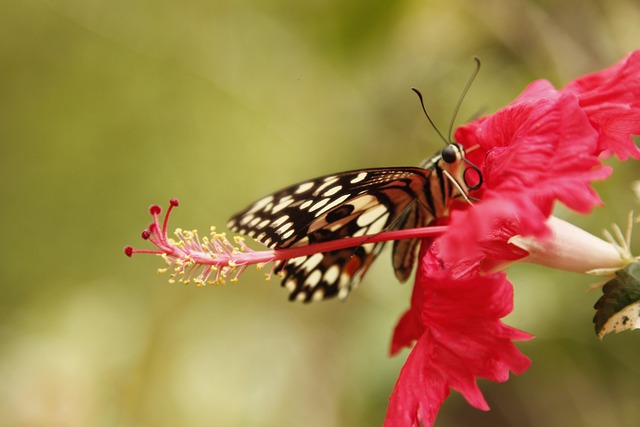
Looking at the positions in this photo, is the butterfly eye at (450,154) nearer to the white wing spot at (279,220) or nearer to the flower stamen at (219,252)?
the flower stamen at (219,252)

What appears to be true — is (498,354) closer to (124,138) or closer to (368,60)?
(368,60)

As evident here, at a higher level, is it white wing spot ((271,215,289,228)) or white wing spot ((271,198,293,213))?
white wing spot ((271,198,293,213))

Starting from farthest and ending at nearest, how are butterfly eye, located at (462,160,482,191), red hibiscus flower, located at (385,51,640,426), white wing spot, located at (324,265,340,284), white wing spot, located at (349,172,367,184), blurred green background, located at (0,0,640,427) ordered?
1. blurred green background, located at (0,0,640,427)
2. white wing spot, located at (324,265,340,284)
3. butterfly eye, located at (462,160,482,191)
4. white wing spot, located at (349,172,367,184)
5. red hibiscus flower, located at (385,51,640,426)

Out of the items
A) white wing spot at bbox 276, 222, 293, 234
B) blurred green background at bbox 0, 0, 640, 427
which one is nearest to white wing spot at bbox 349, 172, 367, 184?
white wing spot at bbox 276, 222, 293, 234

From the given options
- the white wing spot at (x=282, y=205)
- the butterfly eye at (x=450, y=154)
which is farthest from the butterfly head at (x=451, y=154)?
the white wing spot at (x=282, y=205)

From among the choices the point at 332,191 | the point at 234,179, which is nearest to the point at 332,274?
the point at 332,191

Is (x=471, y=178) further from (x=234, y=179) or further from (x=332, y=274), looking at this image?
(x=234, y=179)

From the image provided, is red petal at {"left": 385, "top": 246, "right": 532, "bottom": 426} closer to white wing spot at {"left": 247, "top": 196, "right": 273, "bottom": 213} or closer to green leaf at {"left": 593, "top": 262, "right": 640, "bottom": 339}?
green leaf at {"left": 593, "top": 262, "right": 640, "bottom": 339}
